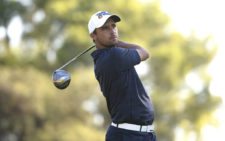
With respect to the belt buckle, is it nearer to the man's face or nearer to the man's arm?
the man's arm

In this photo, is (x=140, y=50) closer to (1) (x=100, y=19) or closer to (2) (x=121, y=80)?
(2) (x=121, y=80)

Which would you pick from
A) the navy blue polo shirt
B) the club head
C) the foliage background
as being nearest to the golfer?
→ the navy blue polo shirt

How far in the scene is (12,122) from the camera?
25078 mm

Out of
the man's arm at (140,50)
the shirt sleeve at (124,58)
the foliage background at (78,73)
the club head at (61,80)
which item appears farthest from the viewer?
the foliage background at (78,73)

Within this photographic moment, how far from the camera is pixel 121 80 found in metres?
5.91

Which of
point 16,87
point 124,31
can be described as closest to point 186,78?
point 124,31

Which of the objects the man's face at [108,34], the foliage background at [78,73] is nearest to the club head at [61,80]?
the man's face at [108,34]

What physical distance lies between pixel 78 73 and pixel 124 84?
20451 mm

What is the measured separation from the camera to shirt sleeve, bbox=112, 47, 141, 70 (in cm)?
586

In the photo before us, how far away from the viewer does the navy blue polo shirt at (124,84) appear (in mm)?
5871

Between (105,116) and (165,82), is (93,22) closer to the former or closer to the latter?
(105,116)

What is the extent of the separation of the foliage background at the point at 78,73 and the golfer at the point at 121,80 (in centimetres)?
1881

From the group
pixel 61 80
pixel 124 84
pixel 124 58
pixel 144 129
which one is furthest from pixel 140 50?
pixel 61 80

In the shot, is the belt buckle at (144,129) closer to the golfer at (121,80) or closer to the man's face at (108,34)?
the golfer at (121,80)
